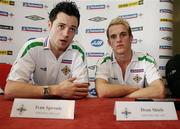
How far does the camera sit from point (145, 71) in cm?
179

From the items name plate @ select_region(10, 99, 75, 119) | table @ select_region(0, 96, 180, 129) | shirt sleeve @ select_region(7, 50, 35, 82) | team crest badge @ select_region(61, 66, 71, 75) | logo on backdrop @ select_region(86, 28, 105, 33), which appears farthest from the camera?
logo on backdrop @ select_region(86, 28, 105, 33)

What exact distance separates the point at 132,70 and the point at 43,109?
1.04 meters

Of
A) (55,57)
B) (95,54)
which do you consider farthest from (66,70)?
(95,54)

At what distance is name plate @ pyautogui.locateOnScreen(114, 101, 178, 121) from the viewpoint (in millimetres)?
861

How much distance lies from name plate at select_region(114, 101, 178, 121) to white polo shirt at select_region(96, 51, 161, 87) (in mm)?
835

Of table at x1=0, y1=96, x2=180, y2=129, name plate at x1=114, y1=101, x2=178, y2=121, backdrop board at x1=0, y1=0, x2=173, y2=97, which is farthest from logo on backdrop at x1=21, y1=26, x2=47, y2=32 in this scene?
name plate at x1=114, y1=101, x2=178, y2=121

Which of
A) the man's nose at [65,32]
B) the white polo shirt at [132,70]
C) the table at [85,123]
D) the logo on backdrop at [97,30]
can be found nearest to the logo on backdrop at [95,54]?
the logo on backdrop at [97,30]

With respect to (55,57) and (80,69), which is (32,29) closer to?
(55,57)

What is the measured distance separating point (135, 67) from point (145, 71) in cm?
8

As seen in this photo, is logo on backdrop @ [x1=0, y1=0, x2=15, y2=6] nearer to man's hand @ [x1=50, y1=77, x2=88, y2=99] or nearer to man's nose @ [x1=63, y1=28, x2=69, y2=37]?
man's nose @ [x1=63, y1=28, x2=69, y2=37]

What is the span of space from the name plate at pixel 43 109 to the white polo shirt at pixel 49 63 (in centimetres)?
55

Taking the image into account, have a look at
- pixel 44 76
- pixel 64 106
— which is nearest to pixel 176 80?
pixel 44 76

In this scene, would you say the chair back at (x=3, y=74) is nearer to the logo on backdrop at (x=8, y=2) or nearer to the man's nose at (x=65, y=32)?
the man's nose at (x=65, y=32)

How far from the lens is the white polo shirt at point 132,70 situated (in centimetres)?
177
